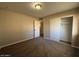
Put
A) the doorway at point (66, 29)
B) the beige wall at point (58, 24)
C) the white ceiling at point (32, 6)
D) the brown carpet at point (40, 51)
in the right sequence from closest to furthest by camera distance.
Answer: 1. the white ceiling at point (32, 6)
2. the brown carpet at point (40, 51)
3. the beige wall at point (58, 24)
4. the doorway at point (66, 29)


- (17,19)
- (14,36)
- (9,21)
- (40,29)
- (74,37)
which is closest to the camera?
(74,37)

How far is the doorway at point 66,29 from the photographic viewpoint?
3235 millimetres

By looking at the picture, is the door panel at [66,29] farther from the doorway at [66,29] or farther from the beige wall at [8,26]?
the beige wall at [8,26]

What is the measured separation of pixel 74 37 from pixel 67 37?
1.57 feet

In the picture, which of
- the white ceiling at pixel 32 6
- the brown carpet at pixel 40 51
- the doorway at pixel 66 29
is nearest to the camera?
the white ceiling at pixel 32 6

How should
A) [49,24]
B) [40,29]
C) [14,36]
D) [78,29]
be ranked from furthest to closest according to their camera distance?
1. [40,29]
2. [49,24]
3. [14,36]
4. [78,29]

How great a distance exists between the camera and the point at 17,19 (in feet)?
12.4

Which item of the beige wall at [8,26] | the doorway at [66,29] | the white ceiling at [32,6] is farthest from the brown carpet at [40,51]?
the white ceiling at [32,6]

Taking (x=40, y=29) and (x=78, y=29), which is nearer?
(x=78, y=29)

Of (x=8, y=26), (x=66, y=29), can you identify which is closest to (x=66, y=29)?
(x=66, y=29)

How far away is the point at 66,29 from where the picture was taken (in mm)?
3463

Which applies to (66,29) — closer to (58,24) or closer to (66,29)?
(66,29)

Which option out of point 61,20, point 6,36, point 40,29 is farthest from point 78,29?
point 40,29

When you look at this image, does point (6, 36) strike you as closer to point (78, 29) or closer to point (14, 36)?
point (14, 36)
